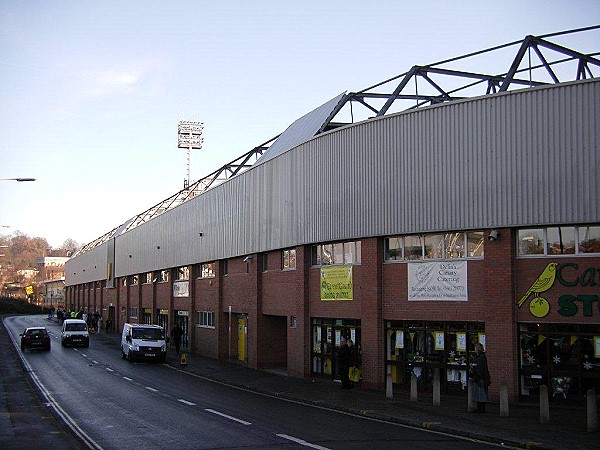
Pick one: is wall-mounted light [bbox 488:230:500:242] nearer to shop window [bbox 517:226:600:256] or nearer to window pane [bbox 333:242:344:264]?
shop window [bbox 517:226:600:256]

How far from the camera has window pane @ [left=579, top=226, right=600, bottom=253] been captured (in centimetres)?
1961

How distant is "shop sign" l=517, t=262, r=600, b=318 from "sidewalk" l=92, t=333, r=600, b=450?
8.30 ft

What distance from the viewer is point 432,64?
25891 millimetres

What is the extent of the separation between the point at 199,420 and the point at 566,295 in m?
10.1

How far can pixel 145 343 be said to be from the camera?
38969mm

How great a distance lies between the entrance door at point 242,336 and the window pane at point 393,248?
1417 centimetres

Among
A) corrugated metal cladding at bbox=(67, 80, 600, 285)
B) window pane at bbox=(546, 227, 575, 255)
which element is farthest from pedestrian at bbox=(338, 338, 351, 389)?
window pane at bbox=(546, 227, 575, 255)

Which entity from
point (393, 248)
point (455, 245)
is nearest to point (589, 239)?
point (455, 245)

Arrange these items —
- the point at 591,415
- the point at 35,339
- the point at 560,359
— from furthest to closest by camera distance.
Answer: the point at 35,339 → the point at 560,359 → the point at 591,415

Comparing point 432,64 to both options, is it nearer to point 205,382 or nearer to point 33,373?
point 205,382

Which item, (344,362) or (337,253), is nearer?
(344,362)

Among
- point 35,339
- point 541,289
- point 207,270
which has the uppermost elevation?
point 207,270

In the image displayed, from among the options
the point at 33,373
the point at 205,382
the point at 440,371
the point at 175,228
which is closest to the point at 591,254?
the point at 440,371

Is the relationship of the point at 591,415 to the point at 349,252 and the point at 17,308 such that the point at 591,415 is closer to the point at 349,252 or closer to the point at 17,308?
the point at 349,252
